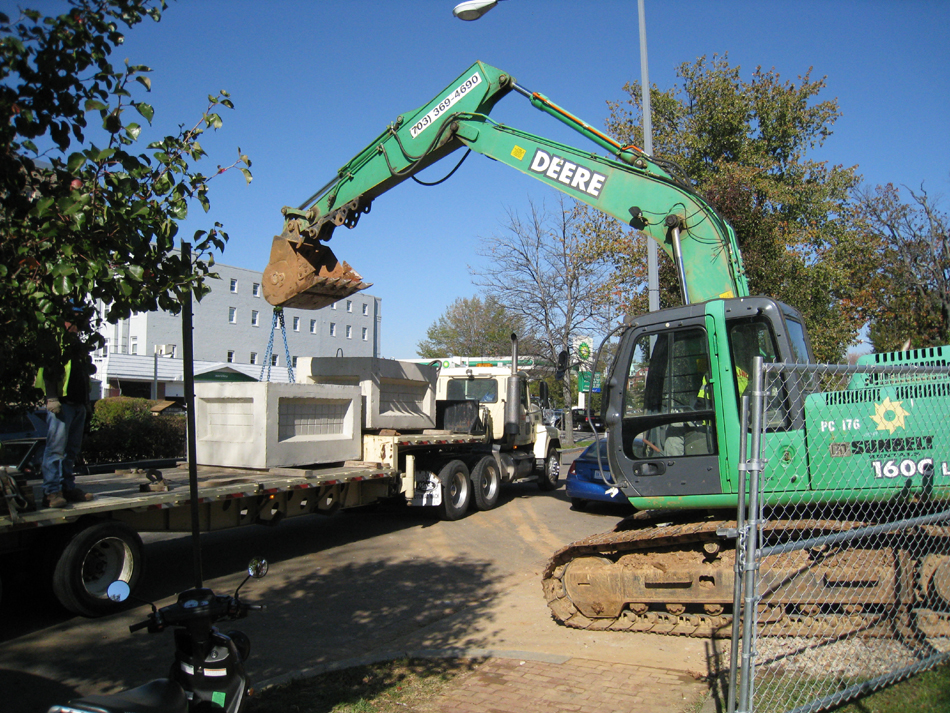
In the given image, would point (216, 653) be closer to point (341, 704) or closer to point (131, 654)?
point (341, 704)

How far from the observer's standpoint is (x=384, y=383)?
10.8 m

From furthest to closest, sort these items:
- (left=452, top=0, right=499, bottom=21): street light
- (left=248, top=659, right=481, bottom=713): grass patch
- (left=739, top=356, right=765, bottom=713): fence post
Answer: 1. (left=452, top=0, right=499, bottom=21): street light
2. (left=248, top=659, right=481, bottom=713): grass patch
3. (left=739, top=356, right=765, bottom=713): fence post

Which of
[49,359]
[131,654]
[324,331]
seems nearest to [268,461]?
[131,654]

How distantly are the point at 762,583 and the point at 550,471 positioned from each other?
9907 millimetres

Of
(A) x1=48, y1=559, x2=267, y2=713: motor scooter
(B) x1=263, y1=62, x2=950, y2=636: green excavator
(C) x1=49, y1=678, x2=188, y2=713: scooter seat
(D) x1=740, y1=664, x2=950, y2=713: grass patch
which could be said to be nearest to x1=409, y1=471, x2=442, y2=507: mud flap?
(B) x1=263, y1=62, x2=950, y2=636: green excavator

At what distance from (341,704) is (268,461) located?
14.6 ft

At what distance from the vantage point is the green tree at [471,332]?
37.9 metres

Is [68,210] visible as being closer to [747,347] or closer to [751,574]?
[751,574]

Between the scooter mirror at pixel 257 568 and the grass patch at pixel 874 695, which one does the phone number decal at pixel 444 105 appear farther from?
the grass patch at pixel 874 695

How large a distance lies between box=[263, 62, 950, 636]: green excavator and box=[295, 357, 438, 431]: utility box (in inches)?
155

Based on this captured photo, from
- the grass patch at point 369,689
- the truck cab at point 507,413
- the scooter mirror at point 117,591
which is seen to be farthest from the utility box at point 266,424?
the scooter mirror at point 117,591

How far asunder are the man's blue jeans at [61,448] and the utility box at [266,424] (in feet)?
7.22

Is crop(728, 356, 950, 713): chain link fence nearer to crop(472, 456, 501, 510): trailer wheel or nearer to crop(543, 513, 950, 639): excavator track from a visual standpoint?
crop(543, 513, 950, 639): excavator track

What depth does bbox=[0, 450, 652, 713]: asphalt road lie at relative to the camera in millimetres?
5371
